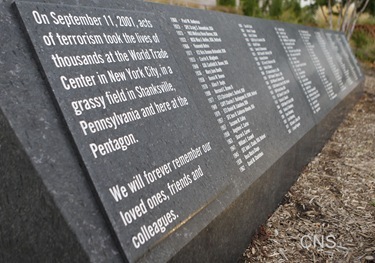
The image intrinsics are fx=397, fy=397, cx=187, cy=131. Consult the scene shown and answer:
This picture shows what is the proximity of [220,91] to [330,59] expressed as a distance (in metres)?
4.56

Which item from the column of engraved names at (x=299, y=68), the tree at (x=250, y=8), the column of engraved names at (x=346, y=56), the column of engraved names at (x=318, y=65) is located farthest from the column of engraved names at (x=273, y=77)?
the tree at (x=250, y=8)

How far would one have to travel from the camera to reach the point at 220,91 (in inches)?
106

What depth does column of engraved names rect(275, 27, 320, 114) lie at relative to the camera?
177 inches

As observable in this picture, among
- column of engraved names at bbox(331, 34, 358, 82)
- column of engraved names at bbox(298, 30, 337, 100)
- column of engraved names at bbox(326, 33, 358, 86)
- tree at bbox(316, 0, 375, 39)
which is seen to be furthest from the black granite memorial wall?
tree at bbox(316, 0, 375, 39)

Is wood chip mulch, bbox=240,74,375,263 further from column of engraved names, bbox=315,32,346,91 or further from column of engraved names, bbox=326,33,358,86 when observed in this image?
column of engraved names, bbox=326,33,358,86

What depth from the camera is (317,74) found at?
5.36 m

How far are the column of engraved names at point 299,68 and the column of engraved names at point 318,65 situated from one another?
632 mm

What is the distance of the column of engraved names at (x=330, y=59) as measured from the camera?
6.40 meters

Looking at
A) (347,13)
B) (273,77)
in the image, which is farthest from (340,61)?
(347,13)

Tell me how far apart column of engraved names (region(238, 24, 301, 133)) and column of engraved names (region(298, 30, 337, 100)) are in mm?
1712

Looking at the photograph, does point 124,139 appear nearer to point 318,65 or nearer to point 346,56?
point 318,65

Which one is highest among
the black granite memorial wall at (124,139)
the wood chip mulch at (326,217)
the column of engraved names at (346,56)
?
the black granite memorial wall at (124,139)

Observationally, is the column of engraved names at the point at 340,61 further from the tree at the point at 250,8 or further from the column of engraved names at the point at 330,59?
the tree at the point at 250,8

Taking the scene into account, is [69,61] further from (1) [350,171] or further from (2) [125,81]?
(1) [350,171]
